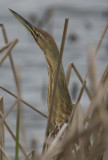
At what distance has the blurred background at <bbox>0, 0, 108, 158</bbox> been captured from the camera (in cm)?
689

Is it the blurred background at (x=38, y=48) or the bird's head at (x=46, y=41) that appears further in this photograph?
the blurred background at (x=38, y=48)

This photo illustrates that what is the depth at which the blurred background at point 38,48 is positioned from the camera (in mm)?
6887

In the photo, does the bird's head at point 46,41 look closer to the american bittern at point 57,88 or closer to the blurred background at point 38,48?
the american bittern at point 57,88

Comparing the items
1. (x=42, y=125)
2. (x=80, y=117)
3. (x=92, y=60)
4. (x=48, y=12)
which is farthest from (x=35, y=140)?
(x=48, y=12)

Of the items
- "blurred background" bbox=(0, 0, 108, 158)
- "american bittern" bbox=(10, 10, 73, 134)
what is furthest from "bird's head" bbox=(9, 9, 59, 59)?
"blurred background" bbox=(0, 0, 108, 158)

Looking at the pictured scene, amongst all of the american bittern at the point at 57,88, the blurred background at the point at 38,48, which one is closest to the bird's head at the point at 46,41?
the american bittern at the point at 57,88

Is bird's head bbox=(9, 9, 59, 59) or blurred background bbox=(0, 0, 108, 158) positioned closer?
bird's head bbox=(9, 9, 59, 59)

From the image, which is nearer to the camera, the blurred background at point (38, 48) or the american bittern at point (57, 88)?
the american bittern at point (57, 88)

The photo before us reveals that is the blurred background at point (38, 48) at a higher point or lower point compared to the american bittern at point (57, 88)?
lower

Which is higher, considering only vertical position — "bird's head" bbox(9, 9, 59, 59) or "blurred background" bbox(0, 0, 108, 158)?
"bird's head" bbox(9, 9, 59, 59)

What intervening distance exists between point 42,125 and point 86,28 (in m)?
3.34

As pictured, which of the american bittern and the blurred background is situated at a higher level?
the american bittern

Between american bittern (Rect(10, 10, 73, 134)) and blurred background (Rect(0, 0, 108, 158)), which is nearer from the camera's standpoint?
american bittern (Rect(10, 10, 73, 134))

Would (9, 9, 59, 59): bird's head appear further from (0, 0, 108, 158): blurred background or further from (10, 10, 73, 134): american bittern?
(0, 0, 108, 158): blurred background
